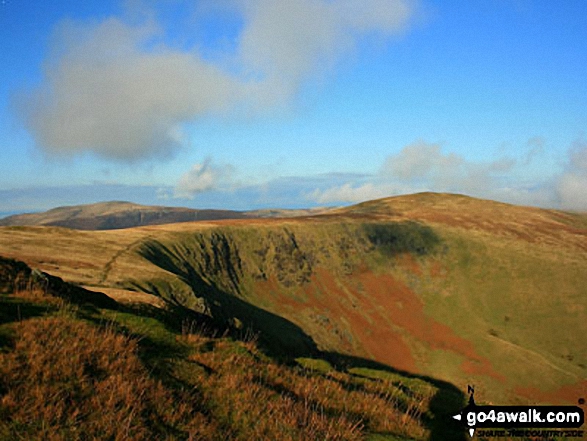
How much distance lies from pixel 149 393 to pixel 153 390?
0.11 m

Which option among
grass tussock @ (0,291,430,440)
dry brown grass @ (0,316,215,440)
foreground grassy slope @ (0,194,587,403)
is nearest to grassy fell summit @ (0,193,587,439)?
foreground grassy slope @ (0,194,587,403)

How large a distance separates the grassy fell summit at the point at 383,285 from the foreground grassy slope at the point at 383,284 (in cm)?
35

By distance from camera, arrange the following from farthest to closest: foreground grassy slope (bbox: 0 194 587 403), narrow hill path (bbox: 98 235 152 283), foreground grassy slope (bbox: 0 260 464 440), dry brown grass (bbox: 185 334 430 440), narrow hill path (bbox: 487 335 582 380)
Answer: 1. narrow hill path (bbox: 487 335 582 380)
2. foreground grassy slope (bbox: 0 194 587 403)
3. narrow hill path (bbox: 98 235 152 283)
4. dry brown grass (bbox: 185 334 430 440)
5. foreground grassy slope (bbox: 0 260 464 440)

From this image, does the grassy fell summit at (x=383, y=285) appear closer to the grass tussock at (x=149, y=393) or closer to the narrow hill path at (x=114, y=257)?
the narrow hill path at (x=114, y=257)

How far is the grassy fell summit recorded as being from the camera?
187ft

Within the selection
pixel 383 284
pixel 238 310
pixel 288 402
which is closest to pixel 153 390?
pixel 288 402

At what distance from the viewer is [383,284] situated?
10762 centimetres

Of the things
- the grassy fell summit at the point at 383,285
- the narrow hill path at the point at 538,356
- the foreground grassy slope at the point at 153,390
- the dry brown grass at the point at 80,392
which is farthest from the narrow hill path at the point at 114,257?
the narrow hill path at the point at 538,356

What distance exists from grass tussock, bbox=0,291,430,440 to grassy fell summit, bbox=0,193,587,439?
1252 inches

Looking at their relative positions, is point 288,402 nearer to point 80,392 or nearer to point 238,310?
point 80,392

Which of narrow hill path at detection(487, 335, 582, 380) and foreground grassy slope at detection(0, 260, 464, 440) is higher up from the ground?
foreground grassy slope at detection(0, 260, 464, 440)

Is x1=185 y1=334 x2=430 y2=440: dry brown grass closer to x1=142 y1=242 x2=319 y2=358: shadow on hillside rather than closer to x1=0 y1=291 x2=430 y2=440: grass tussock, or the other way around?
x1=0 y1=291 x2=430 y2=440: grass tussock

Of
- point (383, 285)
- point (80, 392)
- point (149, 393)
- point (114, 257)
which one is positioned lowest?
point (383, 285)

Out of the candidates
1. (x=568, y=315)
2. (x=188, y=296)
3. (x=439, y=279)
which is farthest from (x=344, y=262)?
(x=188, y=296)
